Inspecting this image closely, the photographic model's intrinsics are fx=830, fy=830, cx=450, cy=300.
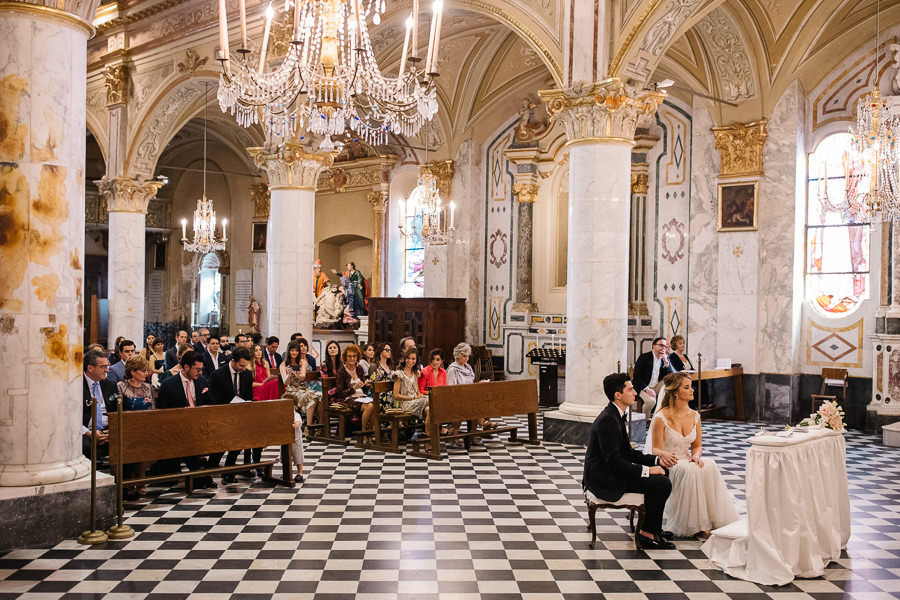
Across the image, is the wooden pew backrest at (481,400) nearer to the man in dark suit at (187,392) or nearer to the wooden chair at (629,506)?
the man in dark suit at (187,392)

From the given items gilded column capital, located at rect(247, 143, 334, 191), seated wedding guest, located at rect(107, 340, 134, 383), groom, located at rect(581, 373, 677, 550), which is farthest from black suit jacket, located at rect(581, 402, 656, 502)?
gilded column capital, located at rect(247, 143, 334, 191)

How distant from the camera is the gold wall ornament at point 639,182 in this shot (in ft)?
47.2

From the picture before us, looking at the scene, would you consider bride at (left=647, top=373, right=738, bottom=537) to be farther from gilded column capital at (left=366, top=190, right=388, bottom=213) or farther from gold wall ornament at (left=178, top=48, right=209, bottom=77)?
gilded column capital at (left=366, top=190, right=388, bottom=213)

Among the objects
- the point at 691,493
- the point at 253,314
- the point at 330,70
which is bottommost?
the point at 691,493

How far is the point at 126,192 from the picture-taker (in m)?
16.3

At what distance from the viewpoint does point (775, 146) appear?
1260 centimetres

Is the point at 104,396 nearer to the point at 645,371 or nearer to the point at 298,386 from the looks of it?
the point at 298,386

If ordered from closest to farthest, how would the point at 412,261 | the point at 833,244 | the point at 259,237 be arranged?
the point at 833,244 → the point at 412,261 → the point at 259,237

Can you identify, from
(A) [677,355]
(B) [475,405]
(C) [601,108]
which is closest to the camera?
(B) [475,405]

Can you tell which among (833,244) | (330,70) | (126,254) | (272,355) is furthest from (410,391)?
(126,254)

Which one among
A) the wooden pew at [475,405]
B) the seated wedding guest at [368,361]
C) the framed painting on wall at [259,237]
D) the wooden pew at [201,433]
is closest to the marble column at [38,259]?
the wooden pew at [201,433]

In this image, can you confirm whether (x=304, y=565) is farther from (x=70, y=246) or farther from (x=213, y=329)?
(x=213, y=329)

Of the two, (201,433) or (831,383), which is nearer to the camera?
(201,433)

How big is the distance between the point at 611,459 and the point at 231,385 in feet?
12.0
